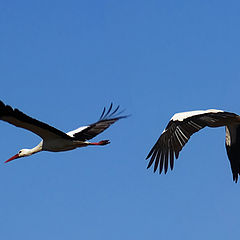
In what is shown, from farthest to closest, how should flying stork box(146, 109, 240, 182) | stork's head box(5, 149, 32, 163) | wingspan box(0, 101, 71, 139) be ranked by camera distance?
stork's head box(5, 149, 32, 163) < flying stork box(146, 109, 240, 182) < wingspan box(0, 101, 71, 139)

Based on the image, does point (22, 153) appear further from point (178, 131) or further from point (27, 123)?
point (178, 131)

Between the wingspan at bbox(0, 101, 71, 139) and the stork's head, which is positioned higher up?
the stork's head

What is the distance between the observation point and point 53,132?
53.2 feet

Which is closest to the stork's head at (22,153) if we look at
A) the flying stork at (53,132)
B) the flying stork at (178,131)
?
the flying stork at (53,132)

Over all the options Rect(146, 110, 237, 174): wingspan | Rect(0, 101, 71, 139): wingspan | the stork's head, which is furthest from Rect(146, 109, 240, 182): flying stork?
the stork's head

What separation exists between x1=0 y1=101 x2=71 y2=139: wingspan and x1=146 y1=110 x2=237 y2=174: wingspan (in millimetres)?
2063

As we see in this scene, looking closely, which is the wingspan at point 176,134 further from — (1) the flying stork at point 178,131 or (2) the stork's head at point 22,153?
(2) the stork's head at point 22,153

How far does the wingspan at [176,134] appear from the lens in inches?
645

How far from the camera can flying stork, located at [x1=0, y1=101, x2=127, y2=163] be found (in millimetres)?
14977

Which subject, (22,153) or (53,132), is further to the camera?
(22,153)

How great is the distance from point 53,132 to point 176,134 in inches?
108

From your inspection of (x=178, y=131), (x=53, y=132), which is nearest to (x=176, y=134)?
(x=178, y=131)

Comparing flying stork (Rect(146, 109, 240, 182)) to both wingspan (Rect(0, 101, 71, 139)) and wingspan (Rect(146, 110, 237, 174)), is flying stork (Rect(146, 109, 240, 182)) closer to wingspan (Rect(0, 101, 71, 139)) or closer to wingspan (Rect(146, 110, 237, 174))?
wingspan (Rect(146, 110, 237, 174))

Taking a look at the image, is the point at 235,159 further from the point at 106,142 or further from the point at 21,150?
the point at 21,150
